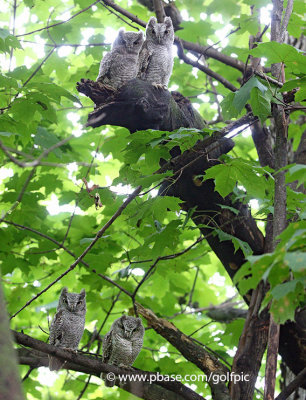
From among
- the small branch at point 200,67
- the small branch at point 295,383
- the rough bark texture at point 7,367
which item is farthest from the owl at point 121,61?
the rough bark texture at point 7,367

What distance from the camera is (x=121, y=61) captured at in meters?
4.03

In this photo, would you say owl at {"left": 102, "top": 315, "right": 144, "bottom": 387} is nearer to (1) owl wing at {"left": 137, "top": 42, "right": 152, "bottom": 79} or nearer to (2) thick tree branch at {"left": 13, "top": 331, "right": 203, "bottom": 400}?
(2) thick tree branch at {"left": 13, "top": 331, "right": 203, "bottom": 400}

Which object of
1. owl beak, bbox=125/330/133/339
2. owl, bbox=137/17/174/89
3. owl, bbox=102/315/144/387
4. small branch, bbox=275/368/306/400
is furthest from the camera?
owl, bbox=137/17/174/89

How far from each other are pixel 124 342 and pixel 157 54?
2461 millimetres

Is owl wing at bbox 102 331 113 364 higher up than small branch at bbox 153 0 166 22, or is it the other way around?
small branch at bbox 153 0 166 22

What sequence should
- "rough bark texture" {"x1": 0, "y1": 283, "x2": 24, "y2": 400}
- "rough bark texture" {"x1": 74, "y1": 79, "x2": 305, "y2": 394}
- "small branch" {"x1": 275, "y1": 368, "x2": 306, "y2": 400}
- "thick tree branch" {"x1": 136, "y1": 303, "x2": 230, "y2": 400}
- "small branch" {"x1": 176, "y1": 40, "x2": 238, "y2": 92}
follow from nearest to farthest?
1. "rough bark texture" {"x1": 0, "y1": 283, "x2": 24, "y2": 400}
2. "small branch" {"x1": 275, "y1": 368, "x2": 306, "y2": 400}
3. "rough bark texture" {"x1": 74, "y1": 79, "x2": 305, "y2": 394}
4. "thick tree branch" {"x1": 136, "y1": 303, "x2": 230, "y2": 400}
5. "small branch" {"x1": 176, "y1": 40, "x2": 238, "y2": 92}

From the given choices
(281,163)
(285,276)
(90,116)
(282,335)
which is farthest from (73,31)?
(285,276)

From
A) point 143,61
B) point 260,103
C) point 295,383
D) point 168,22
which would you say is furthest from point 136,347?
point 168,22

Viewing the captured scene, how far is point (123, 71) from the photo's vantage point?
3.98m

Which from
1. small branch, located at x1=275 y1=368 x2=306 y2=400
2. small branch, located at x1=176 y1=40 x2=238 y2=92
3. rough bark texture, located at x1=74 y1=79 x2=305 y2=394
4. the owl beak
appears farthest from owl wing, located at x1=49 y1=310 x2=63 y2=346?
small branch, located at x1=176 y1=40 x2=238 y2=92

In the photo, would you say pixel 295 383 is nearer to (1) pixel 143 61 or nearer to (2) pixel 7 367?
(2) pixel 7 367

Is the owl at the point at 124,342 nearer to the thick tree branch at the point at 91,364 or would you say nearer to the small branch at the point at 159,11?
the thick tree branch at the point at 91,364

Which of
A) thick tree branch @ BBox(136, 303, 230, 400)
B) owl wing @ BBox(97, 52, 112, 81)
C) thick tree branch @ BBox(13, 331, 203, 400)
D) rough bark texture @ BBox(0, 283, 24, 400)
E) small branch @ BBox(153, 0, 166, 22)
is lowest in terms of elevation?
rough bark texture @ BBox(0, 283, 24, 400)

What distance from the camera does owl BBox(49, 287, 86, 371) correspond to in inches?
154
